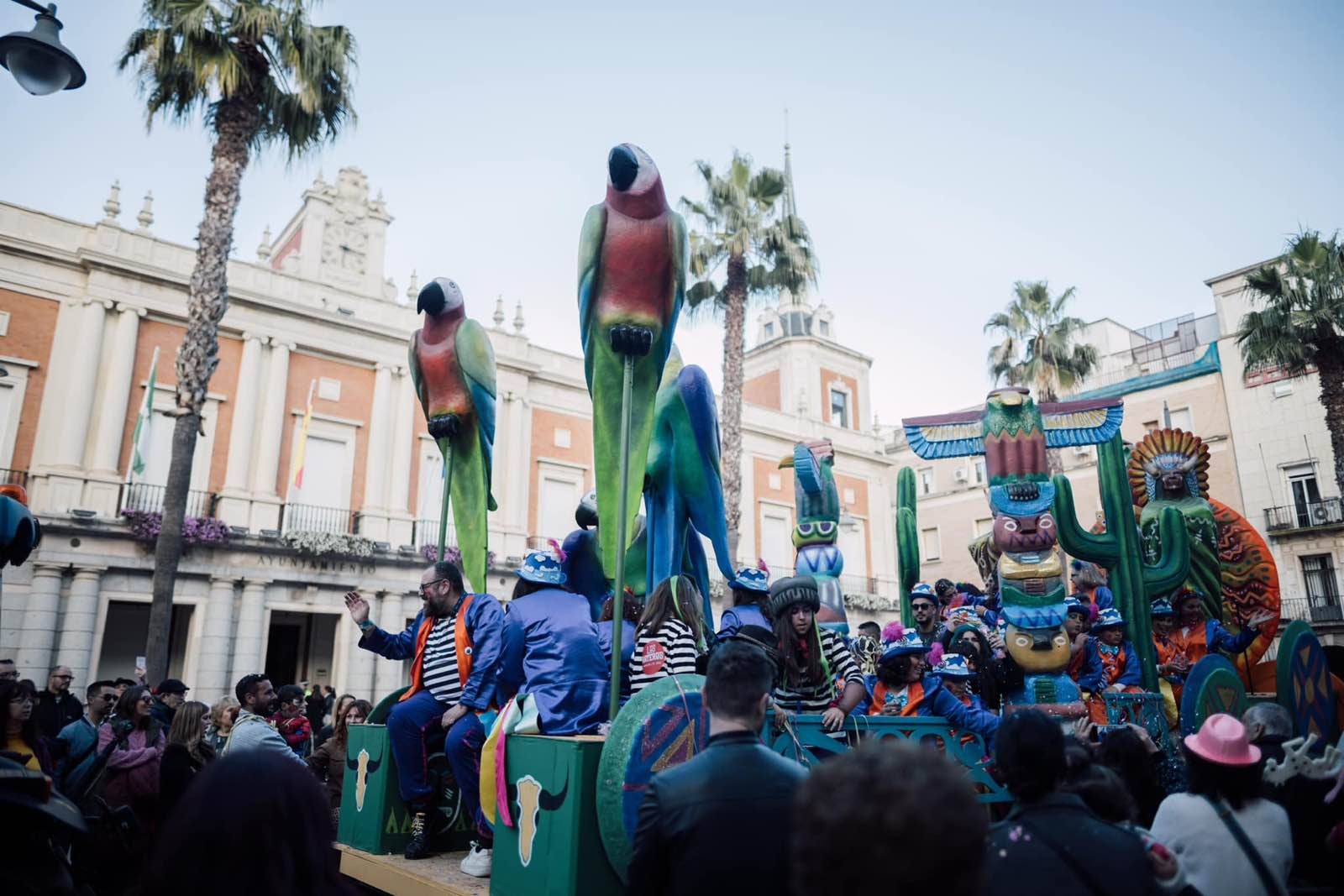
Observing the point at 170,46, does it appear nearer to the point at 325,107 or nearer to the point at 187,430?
the point at 325,107

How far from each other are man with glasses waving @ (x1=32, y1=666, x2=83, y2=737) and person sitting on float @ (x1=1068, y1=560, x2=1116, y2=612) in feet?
32.5

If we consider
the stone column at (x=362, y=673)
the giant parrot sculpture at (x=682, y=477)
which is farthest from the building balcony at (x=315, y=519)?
the giant parrot sculpture at (x=682, y=477)

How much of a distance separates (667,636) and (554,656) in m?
0.61

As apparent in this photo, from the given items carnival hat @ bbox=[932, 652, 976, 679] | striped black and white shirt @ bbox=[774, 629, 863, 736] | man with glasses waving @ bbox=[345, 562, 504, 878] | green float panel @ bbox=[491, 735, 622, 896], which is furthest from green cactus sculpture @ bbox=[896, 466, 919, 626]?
green float panel @ bbox=[491, 735, 622, 896]

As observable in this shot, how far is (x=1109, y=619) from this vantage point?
7.65m

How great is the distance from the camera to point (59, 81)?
5.95 metres

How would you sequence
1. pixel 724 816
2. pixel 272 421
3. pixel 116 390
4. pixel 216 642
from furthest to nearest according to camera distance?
pixel 272 421, pixel 116 390, pixel 216 642, pixel 724 816

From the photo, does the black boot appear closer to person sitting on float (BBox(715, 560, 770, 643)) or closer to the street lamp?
person sitting on float (BBox(715, 560, 770, 643))

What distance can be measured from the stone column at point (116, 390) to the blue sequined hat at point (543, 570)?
1890cm

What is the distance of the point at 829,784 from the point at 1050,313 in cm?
2715

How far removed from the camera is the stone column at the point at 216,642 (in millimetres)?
19578

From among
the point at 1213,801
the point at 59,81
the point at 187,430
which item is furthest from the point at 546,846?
the point at 187,430

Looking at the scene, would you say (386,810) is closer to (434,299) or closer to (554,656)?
(554,656)

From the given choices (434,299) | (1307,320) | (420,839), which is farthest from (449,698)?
(1307,320)
